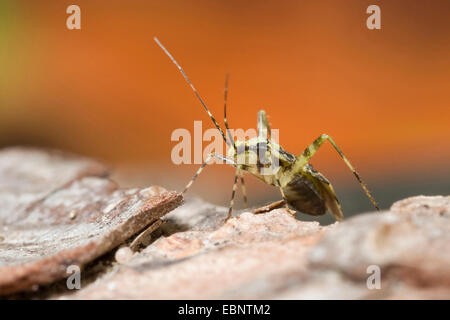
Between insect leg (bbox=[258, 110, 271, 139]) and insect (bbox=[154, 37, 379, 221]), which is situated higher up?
insect leg (bbox=[258, 110, 271, 139])

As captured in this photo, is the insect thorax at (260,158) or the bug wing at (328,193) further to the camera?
the bug wing at (328,193)

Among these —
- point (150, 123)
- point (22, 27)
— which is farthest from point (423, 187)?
point (22, 27)

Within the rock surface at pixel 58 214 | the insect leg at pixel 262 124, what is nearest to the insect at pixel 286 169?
the insect leg at pixel 262 124

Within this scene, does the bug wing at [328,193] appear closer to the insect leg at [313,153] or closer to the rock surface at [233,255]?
the insect leg at [313,153]

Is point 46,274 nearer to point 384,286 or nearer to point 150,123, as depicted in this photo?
point 384,286

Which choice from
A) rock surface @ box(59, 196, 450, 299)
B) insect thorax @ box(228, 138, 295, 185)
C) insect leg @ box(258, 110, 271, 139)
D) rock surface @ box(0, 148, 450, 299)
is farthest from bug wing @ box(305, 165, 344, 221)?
rock surface @ box(59, 196, 450, 299)

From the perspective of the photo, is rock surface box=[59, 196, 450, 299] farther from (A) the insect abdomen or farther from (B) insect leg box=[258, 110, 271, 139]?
(B) insect leg box=[258, 110, 271, 139]

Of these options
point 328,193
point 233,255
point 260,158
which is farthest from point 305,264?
point 328,193
